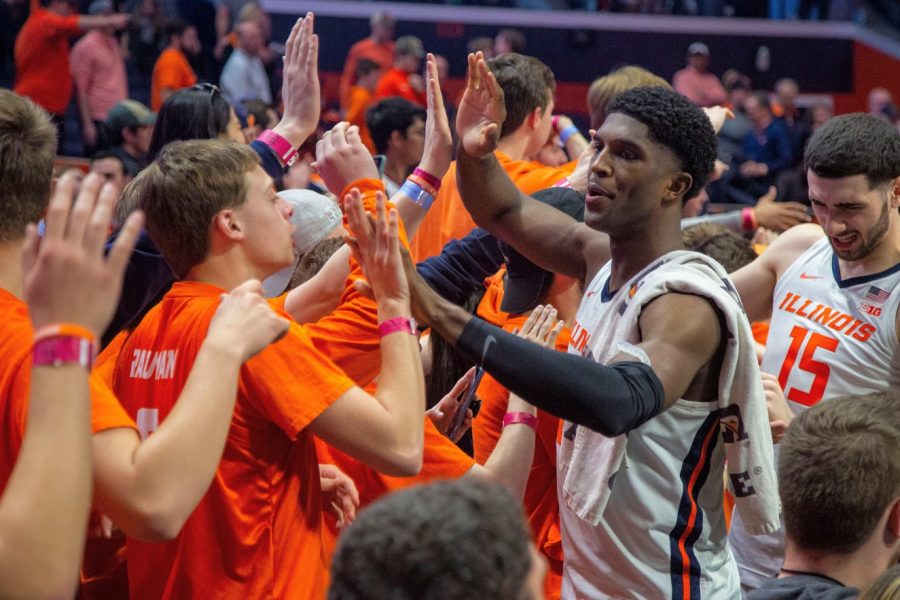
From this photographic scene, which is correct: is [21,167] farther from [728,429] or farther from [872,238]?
[872,238]

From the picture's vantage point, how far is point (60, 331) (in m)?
1.71

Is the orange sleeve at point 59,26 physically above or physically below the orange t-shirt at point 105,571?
above

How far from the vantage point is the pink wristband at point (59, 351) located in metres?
1.71

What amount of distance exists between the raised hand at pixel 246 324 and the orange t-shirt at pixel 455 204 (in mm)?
2786

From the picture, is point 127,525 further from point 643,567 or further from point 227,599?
point 643,567

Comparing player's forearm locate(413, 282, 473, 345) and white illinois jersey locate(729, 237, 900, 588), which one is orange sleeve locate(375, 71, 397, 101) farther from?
player's forearm locate(413, 282, 473, 345)

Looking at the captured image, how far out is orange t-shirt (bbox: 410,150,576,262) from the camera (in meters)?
4.91

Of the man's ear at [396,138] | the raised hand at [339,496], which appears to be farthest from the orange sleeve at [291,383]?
the man's ear at [396,138]

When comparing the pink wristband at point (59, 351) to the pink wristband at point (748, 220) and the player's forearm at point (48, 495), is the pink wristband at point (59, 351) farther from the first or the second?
the pink wristband at point (748, 220)

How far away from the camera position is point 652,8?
17625mm

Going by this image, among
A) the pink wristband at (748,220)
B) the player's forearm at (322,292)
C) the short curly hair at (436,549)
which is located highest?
the short curly hair at (436,549)

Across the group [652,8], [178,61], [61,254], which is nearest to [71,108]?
[178,61]

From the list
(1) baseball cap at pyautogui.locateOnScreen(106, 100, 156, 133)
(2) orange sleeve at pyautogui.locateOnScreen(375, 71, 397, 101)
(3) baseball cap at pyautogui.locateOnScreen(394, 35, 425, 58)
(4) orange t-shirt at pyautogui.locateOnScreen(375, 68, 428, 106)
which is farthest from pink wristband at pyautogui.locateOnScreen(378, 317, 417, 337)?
(3) baseball cap at pyautogui.locateOnScreen(394, 35, 425, 58)

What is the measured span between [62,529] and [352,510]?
1.12m
